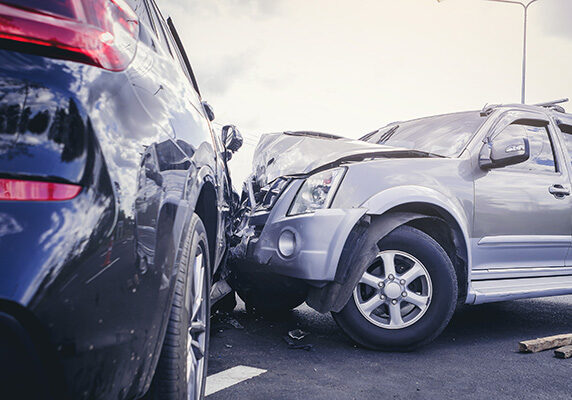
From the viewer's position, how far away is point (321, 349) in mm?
3346

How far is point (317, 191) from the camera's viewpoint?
3.29 meters

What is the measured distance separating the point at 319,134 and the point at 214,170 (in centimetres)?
174

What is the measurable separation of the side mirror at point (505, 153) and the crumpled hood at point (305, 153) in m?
0.45

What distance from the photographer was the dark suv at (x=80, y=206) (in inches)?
36.5

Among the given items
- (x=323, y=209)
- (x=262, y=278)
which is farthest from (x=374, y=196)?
(x=262, y=278)

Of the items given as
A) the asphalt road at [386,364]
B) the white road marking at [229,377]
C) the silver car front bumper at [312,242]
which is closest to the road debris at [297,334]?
the asphalt road at [386,364]

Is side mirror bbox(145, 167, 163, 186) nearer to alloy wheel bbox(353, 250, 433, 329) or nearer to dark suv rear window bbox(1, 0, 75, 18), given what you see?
dark suv rear window bbox(1, 0, 75, 18)

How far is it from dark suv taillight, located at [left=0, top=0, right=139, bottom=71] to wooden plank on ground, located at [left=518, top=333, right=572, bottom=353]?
315cm

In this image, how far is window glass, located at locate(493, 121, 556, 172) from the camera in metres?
4.09

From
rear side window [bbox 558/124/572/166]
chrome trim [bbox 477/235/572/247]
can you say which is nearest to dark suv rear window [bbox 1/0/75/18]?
chrome trim [bbox 477/235/572/247]

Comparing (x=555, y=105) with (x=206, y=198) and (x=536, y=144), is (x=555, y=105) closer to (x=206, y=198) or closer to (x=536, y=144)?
(x=536, y=144)

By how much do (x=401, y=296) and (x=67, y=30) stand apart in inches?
104

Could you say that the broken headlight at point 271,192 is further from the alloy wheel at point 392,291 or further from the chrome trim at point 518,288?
the chrome trim at point 518,288

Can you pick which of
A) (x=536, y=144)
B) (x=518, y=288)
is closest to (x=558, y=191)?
(x=536, y=144)
